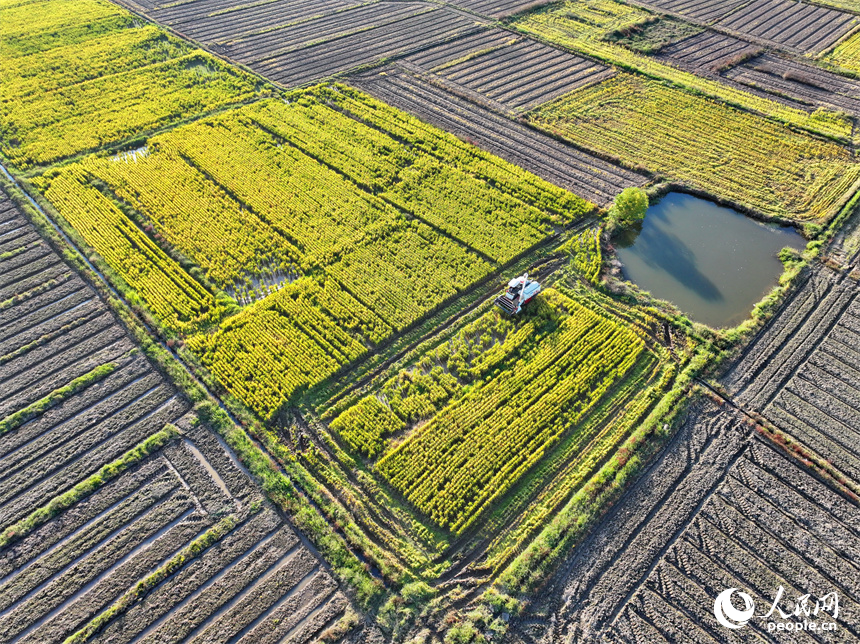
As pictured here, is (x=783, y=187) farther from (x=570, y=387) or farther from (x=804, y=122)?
(x=570, y=387)

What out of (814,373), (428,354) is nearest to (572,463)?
(428,354)

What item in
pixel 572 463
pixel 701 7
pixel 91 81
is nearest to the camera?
pixel 572 463

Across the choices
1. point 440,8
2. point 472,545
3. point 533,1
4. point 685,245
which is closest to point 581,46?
point 533,1

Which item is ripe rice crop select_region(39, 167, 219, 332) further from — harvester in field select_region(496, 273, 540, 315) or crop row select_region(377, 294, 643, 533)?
harvester in field select_region(496, 273, 540, 315)

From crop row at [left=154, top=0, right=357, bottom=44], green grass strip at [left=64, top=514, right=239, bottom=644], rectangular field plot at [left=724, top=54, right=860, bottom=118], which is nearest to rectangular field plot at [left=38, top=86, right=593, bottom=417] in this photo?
green grass strip at [left=64, top=514, right=239, bottom=644]

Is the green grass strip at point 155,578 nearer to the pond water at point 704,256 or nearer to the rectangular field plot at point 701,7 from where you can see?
the pond water at point 704,256

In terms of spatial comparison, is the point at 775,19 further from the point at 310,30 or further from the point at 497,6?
the point at 310,30
